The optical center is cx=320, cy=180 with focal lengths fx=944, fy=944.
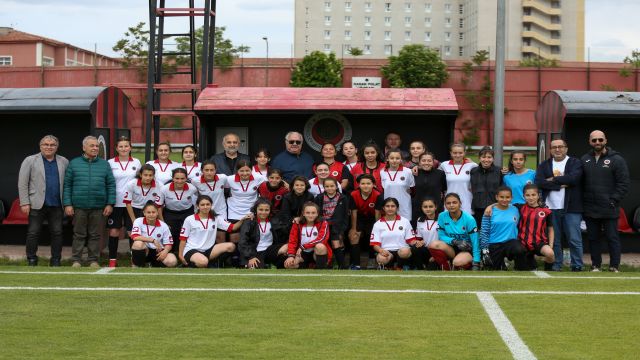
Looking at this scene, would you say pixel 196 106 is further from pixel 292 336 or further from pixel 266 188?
pixel 292 336

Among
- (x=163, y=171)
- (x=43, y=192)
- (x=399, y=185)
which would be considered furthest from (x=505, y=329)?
(x=43, y=192)

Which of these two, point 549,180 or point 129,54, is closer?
point 549,180

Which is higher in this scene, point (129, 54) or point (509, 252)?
point (129, 54)

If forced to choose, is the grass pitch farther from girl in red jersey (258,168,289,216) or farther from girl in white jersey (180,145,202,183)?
A: girl in white jersey (180,145,202,183)

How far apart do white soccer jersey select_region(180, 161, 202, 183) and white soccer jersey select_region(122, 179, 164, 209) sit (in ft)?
1.37

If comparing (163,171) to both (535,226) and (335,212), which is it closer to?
(335,212)

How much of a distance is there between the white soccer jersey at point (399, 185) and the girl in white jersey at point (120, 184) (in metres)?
3.17

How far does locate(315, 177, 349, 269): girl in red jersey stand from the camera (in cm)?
1121

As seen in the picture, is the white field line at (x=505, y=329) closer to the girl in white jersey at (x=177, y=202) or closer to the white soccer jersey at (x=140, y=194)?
the girl in white jersey at (x=177, y=202)

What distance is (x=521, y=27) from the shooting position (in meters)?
102

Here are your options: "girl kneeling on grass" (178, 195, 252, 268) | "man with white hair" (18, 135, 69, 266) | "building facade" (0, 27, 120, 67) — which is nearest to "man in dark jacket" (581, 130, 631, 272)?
"girl kneeling on grass" (178, 195, 252, 268)

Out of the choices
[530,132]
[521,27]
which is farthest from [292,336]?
[521,27]

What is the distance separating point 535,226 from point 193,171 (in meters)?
4.26

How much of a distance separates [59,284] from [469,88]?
39.5 meters
